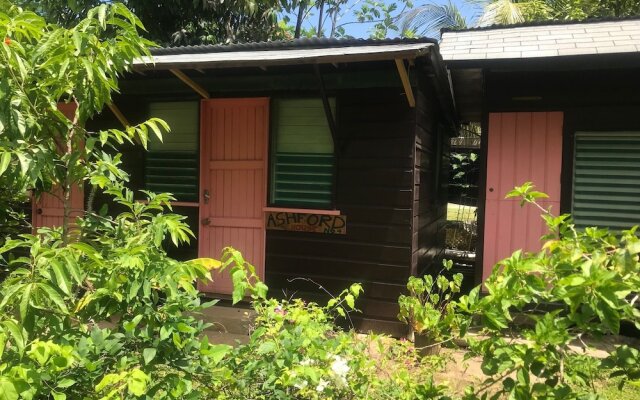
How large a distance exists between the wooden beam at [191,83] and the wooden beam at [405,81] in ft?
6.93

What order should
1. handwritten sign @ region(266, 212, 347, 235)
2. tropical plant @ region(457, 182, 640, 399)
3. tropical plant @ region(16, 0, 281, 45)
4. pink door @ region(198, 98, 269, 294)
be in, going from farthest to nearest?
tropical plant @ region(16, 0, 281, 45) → pink door @ region(198, 98, 269, 294) → handwritten sign @ region(266, 212, 347, 235) → tropical plant @ region(457, 182, 640, 399)

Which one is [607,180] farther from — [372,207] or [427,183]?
[372,207]

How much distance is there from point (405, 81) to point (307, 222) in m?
1.76

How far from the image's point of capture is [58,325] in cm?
173

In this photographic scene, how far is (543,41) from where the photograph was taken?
4855 millimetres

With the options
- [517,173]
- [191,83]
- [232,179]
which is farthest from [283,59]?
[517,173]

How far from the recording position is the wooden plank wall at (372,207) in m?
4.68

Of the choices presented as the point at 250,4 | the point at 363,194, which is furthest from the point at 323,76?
the point at 250,4

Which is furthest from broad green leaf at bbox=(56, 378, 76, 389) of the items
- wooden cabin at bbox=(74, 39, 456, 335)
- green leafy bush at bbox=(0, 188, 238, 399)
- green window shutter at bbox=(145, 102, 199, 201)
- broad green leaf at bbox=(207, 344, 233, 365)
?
green window shutter at bbox=(145, 102, 199, 201)

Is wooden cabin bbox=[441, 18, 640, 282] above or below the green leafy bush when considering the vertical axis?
above

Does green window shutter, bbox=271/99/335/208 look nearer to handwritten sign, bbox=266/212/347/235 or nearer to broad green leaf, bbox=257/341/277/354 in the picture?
handwritten sign, bbox=266/212/347/235

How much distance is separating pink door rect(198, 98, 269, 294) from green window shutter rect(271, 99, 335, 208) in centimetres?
16

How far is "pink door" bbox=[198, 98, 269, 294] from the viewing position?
5.31 metres

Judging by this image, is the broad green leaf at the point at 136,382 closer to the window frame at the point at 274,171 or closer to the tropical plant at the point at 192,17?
the window frame at the point at 274,171
